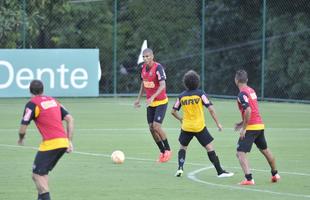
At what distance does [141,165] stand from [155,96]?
56.4 inches

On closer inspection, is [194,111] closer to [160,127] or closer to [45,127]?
[160,127]

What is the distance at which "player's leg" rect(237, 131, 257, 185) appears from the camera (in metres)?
14.3

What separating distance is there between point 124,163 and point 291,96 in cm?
1858

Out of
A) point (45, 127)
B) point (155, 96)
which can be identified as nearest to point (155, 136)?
point (155, 96)

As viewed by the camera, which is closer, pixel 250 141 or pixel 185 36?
pixel 250 141

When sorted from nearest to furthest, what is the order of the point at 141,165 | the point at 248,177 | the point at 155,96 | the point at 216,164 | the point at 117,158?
the point at 248,177 → the point at 216,164 → the point at 141,165 → the point at 117,158 → the point at 155,96

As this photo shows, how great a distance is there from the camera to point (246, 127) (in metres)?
14.5

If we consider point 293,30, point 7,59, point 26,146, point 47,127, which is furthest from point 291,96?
point 47,127

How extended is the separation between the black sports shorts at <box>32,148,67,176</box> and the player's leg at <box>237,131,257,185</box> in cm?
329

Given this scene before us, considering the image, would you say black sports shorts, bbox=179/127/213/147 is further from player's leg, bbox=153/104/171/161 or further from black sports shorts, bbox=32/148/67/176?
black sports shorts, bbox=32/148/67/176

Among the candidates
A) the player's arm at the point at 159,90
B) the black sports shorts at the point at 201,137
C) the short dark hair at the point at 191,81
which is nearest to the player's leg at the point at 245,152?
the black sports shorts at the point at 201,137

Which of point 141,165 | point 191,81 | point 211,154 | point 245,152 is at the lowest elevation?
point 141,165

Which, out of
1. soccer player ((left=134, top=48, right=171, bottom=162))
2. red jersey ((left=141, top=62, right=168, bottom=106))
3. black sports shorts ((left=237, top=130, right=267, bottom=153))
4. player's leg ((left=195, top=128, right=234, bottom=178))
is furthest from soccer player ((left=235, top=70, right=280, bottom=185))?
red jersey ((left=141, top=62, right=168, bottom=106))

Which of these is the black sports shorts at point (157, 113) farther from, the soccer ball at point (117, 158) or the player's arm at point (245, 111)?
the player's arm at point (245, 111)
